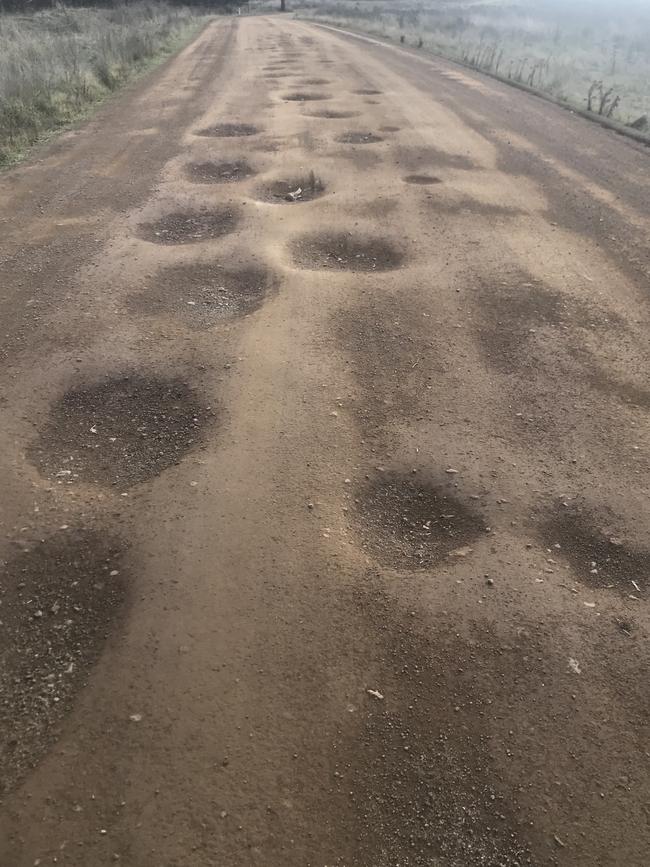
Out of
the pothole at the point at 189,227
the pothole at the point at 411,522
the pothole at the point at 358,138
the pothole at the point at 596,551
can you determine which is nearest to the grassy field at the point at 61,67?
the pothole at the point at 189,227

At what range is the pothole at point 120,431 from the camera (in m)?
3.75

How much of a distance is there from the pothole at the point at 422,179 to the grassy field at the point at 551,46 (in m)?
5.82

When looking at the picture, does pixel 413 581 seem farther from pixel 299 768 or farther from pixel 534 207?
pixel 534 207

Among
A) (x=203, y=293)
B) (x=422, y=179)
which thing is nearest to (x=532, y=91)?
(x=422, y=179)

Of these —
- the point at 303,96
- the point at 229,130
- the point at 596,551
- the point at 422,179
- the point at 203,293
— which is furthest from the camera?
the point at 303,96

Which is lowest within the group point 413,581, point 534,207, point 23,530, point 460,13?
point 23,530

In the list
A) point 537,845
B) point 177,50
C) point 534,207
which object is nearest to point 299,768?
point 537,845

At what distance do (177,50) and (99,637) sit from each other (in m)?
20.8

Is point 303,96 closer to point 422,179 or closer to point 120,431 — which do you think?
point 422,179

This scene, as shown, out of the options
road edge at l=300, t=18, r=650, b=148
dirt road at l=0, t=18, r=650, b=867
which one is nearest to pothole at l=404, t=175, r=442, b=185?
dirt road at l=0, t=18, r=650, b=867

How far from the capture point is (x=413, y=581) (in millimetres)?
3111

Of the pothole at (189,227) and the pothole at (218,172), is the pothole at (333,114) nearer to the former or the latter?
the pothole at (218,172)

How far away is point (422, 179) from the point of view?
8.15m

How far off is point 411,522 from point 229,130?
874cm
